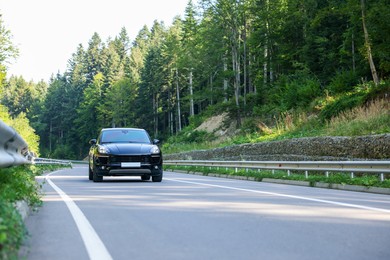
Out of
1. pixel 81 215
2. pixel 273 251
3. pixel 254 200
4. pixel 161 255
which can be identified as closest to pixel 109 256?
pixel 161 255

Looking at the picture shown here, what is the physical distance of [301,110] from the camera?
3569 centimetres

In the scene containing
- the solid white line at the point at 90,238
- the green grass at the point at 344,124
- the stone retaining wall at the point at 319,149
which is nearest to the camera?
the solid white line at the point at 90,238

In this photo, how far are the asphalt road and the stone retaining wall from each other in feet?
26.2

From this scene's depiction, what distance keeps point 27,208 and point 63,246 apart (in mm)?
2860

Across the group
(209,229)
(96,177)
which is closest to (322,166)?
(96,177)

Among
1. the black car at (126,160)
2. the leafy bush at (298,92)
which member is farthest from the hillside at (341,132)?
the black car at (126,160)

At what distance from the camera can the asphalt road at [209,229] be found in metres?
5.36

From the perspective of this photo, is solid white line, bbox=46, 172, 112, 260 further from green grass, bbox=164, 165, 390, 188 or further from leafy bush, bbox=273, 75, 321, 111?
leafy bush, bbox=273, 75, 321, 111

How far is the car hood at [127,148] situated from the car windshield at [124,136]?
786 mm

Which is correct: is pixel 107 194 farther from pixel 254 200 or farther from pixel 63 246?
pixel 63 246

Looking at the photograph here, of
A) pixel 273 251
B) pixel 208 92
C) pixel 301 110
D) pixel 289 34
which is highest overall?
pixel 289 34

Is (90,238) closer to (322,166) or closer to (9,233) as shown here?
(9,233)

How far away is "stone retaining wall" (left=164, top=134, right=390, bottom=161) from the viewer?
1789cm

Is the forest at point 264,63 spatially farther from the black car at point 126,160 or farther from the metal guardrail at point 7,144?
the metal guardrail at point 7,144
